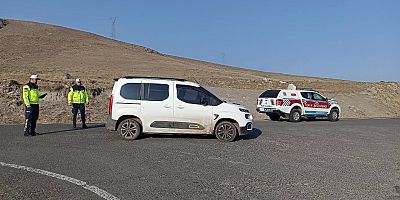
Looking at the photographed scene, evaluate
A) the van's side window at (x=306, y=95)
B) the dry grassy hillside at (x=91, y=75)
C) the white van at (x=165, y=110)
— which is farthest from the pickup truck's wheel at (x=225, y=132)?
the van's side window at (x=306, y=95)

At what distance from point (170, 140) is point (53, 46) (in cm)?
6438

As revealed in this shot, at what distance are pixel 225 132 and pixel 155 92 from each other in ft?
7.93

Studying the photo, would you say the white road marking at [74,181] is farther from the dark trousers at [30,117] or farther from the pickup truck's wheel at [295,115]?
the pickup truck's wheel at [295,115]

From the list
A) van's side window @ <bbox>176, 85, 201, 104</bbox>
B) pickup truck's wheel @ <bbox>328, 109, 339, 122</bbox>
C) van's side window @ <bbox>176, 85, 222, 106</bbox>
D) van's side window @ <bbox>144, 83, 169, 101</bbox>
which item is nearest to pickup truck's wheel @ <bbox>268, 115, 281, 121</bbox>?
pickup truck's wheel @ <bbox>328, 109, 339, 122</bbox>

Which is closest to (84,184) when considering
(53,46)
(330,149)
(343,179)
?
(343,179)

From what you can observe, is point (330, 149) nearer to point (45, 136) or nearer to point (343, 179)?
point (343, 179)

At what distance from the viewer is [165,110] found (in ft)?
41.6

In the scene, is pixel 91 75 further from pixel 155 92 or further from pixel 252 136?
pixel 155 92

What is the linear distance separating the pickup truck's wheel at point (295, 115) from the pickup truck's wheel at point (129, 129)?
12.3 metres

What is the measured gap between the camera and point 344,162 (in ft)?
33.6

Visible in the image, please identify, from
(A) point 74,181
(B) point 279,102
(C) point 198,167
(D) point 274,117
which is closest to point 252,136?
(C) point 198,167

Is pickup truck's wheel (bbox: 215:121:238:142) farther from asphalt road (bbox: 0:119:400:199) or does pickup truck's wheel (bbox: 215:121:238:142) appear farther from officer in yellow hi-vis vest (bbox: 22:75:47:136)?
officer in yellow hi-vis vest (bbox: 22:75:47:136)

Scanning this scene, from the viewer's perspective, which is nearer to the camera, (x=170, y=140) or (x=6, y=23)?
(x=170, y=140)

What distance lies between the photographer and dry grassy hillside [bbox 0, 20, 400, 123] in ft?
78.7
